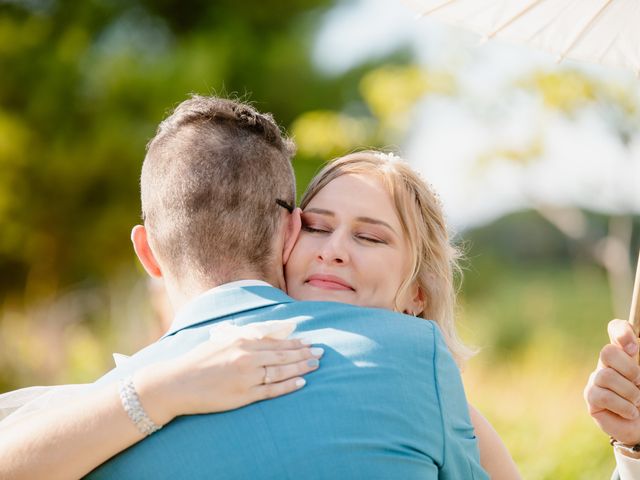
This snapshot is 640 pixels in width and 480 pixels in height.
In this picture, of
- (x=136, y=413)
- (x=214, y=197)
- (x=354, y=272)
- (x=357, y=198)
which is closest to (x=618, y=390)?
(x=354, y=272)

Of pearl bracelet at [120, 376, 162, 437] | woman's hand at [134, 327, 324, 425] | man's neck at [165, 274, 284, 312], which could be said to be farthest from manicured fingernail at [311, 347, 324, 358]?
pearl bracelet at [120, 376, 162, 437]

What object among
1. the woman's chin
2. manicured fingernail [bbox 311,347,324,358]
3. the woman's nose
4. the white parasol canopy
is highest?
the white parasol canopy

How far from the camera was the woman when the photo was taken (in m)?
2.17

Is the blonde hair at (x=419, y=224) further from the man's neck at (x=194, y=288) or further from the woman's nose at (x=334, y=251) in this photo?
the man's neck at (x=194, y=288)

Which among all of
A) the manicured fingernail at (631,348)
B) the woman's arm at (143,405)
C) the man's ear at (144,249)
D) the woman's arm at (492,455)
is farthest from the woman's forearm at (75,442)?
the manicured fingernail at (631,348)

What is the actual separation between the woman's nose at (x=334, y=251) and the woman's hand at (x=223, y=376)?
0.74m

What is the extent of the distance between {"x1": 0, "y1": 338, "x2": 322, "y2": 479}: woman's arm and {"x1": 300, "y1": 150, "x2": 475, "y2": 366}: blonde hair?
115 centimetres

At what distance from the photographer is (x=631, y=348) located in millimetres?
2760

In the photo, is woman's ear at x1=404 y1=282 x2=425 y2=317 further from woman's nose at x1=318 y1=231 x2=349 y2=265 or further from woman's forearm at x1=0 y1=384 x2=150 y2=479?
woman's forearm at x1=0 y1=384 x2=150 y2=479

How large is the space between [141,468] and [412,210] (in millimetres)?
1493

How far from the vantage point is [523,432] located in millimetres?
6387

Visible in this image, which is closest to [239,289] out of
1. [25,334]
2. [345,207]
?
[345,207]

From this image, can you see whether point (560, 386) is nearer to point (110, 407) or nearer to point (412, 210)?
point (412, 210)

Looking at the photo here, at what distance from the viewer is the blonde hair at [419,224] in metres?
Answer: 3.29
